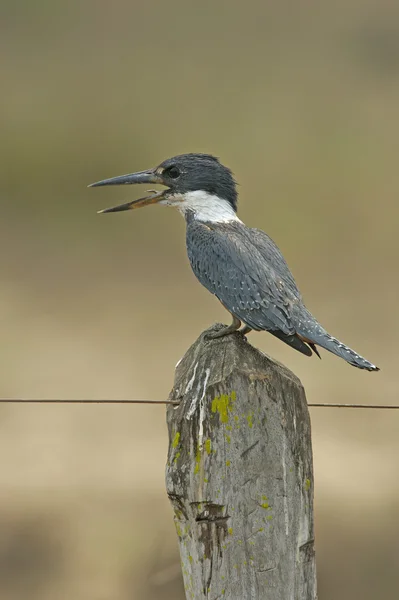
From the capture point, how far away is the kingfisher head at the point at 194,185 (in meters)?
2.67

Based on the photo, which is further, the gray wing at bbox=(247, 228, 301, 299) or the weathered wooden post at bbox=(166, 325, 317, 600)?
the gray wing at bbox=(247, 228, 301, 299)

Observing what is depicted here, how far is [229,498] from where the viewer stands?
1854 millimetres

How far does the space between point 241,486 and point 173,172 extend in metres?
1.16

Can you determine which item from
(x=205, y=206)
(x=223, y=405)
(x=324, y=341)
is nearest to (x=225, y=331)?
(x=324, y=341)

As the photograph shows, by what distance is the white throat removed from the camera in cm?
268

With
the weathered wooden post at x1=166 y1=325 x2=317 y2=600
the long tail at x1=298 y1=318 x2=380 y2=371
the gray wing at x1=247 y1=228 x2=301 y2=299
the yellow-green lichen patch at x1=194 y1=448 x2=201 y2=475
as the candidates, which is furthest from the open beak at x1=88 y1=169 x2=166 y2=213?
the yellow-green lichen patch at x1=194 y1=448 x2=201 y2=475

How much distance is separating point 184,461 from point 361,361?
1.79 feet

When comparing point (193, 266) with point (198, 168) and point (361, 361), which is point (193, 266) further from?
point (361, 361)

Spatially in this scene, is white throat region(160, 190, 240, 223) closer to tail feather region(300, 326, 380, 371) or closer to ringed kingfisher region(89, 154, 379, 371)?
ringed kingfisher region(89, 154, 379, 371)

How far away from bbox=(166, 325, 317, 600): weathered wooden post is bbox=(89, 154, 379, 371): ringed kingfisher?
0.30m

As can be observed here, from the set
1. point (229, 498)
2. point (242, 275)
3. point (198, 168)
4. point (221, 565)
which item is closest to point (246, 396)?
point (229, 498)

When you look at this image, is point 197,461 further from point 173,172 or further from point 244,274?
point 173,172

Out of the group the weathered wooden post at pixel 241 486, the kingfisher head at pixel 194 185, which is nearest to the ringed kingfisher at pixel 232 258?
the kingfisher head at pixel 194 185

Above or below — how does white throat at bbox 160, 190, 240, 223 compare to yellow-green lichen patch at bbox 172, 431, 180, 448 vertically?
above
